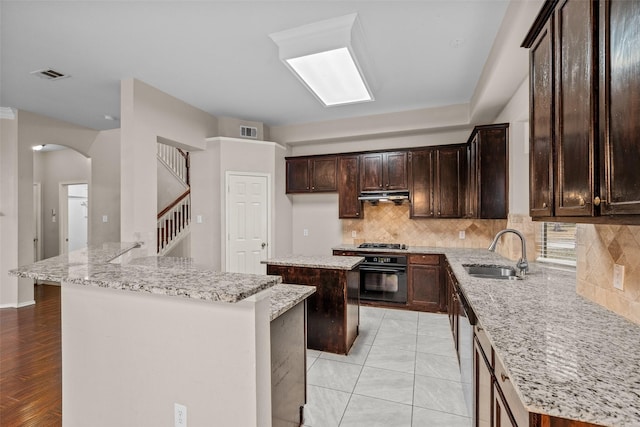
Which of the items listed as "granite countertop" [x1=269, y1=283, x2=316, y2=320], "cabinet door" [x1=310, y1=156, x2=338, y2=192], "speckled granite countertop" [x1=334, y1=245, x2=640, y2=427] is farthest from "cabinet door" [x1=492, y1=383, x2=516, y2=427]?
"cabinet door" [x1=310, y1=156, x2=338, y2=192]

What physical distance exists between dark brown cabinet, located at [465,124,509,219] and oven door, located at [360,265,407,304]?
1.40 meters

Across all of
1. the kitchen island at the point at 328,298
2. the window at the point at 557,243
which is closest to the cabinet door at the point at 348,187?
the kitchen island at the point at 328,298

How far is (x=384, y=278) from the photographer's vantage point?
14.7ft

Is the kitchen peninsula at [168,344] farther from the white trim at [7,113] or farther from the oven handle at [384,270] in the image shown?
the white trim at [7,113]

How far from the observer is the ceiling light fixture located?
2553 millimetres

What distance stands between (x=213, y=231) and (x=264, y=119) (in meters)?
2.04

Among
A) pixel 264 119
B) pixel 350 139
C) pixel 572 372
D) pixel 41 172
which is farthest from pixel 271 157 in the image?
pixel 41 172

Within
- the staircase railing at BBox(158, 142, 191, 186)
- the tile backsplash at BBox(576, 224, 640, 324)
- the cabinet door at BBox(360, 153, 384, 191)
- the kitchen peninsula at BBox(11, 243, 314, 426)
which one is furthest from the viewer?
the staircase railing at BBox(158, 142, 191, 186)

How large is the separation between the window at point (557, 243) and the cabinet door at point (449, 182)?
140 cm

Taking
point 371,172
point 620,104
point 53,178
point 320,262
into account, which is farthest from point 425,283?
point 53,178

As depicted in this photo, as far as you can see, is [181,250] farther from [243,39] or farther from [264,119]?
[243,39]

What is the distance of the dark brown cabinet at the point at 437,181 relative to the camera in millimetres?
4453

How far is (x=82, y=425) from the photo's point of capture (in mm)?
1681

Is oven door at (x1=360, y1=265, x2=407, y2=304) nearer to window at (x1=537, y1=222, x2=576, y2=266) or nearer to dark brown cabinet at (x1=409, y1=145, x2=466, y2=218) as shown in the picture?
dark brown cabinet at (x1=409, y1=145, x2=466, y2=218)
